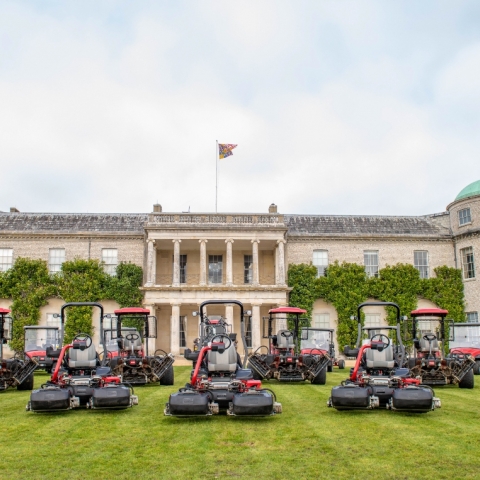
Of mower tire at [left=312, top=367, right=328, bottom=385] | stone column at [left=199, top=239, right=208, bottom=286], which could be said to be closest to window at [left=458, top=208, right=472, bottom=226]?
stone column at [left=199, top=239, right=208, bottom=286]

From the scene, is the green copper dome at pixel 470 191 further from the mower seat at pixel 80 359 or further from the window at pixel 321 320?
the mower seat at pixel 80 359

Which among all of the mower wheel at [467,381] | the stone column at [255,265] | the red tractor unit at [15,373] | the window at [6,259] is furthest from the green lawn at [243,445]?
the window at [6,259]

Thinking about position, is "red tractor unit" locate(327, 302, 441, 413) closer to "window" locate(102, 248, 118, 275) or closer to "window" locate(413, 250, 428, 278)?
"window" locate(413, 250, 428, 278)

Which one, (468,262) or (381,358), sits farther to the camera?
(468,262)

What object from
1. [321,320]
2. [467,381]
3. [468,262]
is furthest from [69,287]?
[468,262]

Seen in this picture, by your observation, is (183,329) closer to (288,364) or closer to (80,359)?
(288,364)

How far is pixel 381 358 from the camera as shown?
36.4ft

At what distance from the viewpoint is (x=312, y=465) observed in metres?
6.52

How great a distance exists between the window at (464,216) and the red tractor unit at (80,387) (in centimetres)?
Answer: 2690

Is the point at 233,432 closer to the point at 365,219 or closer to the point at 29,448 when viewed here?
the point at 29,448

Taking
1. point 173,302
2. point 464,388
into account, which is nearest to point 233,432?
point 464,388

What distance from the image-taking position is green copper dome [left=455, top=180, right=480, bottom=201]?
107 feet

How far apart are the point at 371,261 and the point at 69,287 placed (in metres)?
18.2

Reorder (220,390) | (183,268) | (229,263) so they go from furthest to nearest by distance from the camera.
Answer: (183,268), (229,263), (220,390)
